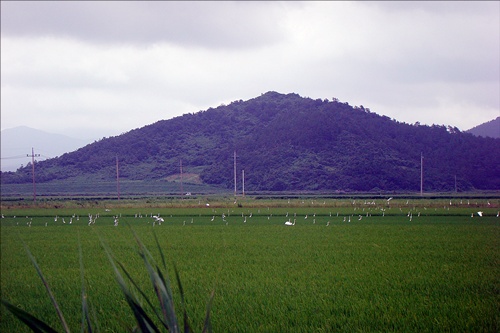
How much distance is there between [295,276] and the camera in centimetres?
1323

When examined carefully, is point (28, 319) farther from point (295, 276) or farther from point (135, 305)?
point (295, 276)

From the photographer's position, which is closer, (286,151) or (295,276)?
(295,276)

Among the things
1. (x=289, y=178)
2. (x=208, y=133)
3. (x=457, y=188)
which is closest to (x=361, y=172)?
(x=289, y=178)

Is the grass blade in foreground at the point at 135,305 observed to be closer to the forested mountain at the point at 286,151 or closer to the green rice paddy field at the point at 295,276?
the green rice paddy field at the point at 295,276

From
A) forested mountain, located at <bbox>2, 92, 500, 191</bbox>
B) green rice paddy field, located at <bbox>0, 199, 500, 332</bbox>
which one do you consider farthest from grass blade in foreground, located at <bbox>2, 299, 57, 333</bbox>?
forested mountain, located at <bbox>2, 92, 500, 191</bbox>

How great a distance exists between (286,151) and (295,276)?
68593 mm

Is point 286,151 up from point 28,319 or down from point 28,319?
up

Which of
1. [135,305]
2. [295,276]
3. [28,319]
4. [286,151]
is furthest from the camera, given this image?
[286,151]

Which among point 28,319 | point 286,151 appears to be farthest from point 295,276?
point 286,151

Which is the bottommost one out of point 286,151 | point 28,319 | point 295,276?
point 295,276

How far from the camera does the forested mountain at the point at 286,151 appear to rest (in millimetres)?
62531

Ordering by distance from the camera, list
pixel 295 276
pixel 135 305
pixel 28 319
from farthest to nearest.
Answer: pixel 295 276
pixel 135 305
pixel 28 319

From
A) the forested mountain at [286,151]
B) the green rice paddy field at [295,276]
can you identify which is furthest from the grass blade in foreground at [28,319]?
the forested mountain at [286,151]

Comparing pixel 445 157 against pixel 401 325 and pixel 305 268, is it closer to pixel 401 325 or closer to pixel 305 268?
pixel 305 268
